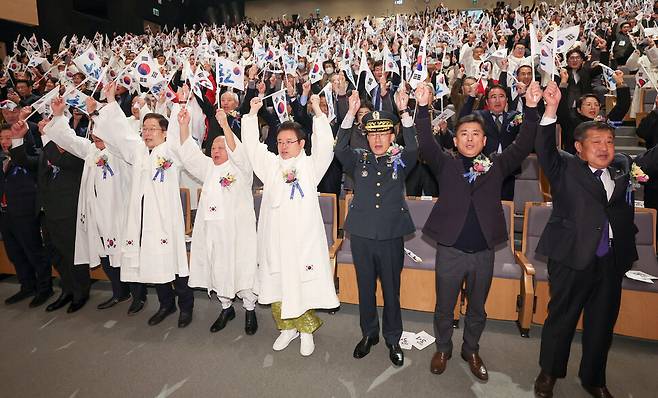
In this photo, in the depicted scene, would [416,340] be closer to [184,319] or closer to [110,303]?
[184,319]

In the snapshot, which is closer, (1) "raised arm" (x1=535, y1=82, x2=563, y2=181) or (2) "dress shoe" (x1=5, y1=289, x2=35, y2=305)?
(1) "raised arm" (x1=535, y1=82, x2=563, y2=181)

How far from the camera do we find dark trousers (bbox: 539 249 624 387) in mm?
2467

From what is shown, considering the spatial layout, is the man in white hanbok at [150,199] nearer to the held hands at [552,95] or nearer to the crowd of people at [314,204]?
the crowd of people at [314,204]

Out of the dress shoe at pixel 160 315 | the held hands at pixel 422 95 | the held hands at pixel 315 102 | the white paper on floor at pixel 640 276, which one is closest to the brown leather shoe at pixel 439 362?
the white paper on floor at pixel 640 276

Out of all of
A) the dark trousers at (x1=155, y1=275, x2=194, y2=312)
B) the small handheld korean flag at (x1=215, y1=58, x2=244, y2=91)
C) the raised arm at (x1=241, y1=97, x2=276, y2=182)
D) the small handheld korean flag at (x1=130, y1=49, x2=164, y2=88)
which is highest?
the small handheld korean flag at (x1=130, y1=49, x2=164, y2=88)

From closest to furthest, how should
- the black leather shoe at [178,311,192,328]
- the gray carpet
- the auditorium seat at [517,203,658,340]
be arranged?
the gray carpet
the auditorium seat at [517,203,658,340]
the black leather shoe at [178,311,192,328]

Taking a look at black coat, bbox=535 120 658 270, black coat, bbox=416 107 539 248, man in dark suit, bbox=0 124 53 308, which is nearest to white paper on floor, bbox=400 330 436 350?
black coat, bbox=416 107 539 248

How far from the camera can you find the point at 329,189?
5.31 m

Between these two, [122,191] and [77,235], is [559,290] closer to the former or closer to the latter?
[122,191]

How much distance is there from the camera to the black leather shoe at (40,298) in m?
4.18

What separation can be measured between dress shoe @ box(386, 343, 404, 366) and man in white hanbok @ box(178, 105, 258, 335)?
4.01 ft

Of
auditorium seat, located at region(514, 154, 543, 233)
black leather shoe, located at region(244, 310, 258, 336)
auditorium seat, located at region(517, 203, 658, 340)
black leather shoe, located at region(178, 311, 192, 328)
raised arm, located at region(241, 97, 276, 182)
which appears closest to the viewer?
auditorium seat, located at region(517, 203, 658, 340)

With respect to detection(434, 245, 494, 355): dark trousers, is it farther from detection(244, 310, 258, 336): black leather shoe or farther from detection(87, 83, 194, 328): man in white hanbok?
detection(87, 83, 194, 328): man in white hanbok

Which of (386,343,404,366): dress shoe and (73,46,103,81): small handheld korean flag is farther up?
(73,46,103,81): small handheld korean flag
